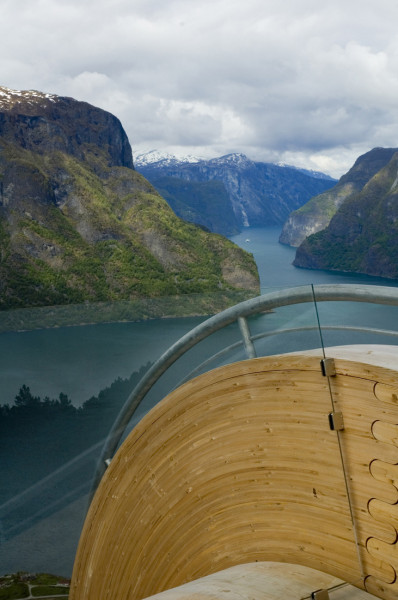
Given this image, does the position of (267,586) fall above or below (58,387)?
below

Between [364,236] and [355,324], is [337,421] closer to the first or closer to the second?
[355,324]

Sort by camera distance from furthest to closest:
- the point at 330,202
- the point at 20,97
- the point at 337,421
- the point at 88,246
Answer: the point at 330,202 → the point at 20,97 → the point at 88,246 → the point at 337,421

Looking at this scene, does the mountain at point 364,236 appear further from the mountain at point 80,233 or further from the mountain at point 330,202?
the mountain at point 330,202

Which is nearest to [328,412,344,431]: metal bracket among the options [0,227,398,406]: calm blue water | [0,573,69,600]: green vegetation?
[0,227,398,406]: calm blue water

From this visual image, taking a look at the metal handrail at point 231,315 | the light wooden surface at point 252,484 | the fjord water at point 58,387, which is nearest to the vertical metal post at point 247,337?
the metal handrail at point 231,315

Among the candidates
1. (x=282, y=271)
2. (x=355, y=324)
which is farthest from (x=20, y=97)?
(x=355, y=324)

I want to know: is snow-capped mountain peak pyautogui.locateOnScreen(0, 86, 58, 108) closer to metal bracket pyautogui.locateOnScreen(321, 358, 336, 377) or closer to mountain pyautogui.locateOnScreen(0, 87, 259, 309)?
mountain pyautogui.locateOnScreen(0, 87, 259, 309)

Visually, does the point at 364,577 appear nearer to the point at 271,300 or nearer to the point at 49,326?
the point at 271,300
